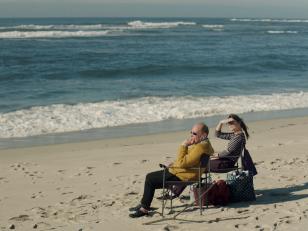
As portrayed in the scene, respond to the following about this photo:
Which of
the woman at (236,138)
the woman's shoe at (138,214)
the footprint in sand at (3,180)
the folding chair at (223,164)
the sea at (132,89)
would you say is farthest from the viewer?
the sea at (132,89)

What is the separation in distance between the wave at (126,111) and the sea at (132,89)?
0.02 metres

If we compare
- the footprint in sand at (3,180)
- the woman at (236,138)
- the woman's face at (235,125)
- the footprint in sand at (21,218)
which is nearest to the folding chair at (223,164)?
the woman at (236,138)

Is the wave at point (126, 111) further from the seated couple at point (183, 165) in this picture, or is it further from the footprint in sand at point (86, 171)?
the seated couple at point (183, 165)

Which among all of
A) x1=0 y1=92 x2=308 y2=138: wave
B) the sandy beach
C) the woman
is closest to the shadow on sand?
the sandy beach

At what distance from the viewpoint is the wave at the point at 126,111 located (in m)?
12.8

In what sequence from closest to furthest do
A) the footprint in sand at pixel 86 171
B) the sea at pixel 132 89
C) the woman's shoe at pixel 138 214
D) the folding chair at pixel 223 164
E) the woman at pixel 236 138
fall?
the woman's shoe at pixel 138 214
the folding chair at pixel 223 164
the woman at pixel 236 138
the footprint in sand at pixel 86 171
the sea at pixel 132 89

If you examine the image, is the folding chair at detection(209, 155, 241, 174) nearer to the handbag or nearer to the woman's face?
the handbag

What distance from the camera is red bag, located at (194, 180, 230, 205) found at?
6.42 m

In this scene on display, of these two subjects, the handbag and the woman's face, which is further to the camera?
the woman's face

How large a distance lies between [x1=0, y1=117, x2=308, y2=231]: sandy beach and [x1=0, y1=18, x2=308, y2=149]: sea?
5.71 ft

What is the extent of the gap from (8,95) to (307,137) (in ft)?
32.6

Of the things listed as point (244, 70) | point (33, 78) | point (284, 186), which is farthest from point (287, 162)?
point (244, 70)

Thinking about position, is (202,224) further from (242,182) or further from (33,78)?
(33,78)

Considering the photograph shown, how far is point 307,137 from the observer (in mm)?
11328
